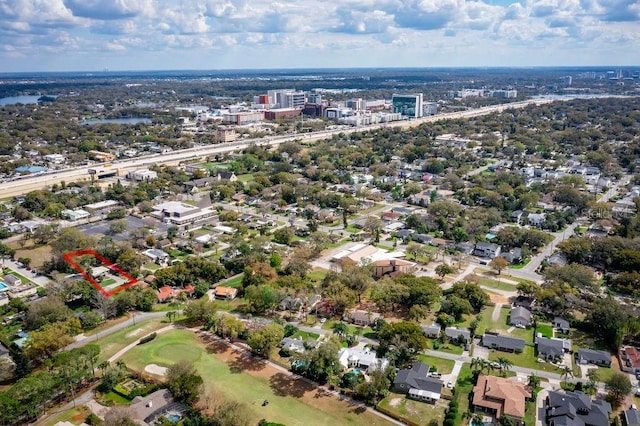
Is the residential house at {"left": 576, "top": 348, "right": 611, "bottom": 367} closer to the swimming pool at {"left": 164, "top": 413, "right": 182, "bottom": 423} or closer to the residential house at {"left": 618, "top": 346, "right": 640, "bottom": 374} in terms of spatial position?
the residential house at {"left": 618, "top": 346, "right": 640, "bottom": 374}

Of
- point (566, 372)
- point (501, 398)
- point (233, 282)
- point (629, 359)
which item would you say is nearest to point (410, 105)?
point (233, 282)

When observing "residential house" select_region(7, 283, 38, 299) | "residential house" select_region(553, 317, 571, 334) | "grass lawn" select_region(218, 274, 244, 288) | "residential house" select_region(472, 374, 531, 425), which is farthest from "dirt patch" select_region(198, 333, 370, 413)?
"residential house" select_region(7, 283, 38, 299)

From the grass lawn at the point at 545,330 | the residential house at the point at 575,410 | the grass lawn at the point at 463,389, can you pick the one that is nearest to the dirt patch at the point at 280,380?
the grass lawn at the point at 463,389

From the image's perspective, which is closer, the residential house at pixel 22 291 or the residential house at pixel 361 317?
the residential house at pixel 361 317

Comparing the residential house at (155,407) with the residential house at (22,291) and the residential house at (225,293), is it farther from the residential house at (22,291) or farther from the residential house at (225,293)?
the residential house at (22,291)

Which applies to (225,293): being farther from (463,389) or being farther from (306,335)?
(463,389)
